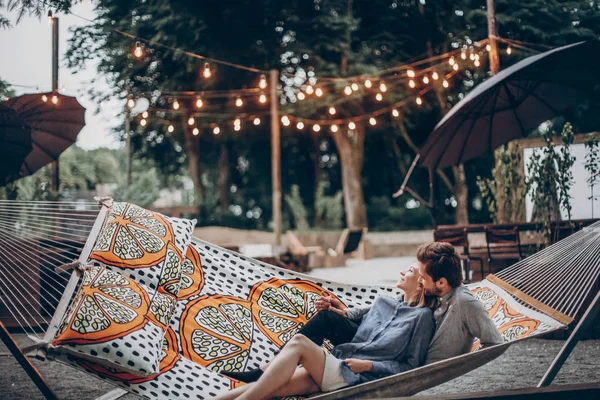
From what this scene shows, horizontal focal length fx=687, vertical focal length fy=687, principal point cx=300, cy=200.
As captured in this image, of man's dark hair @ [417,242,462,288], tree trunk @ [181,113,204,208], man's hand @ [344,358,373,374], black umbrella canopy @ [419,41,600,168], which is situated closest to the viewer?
man's hand @ [344,358,373,374]

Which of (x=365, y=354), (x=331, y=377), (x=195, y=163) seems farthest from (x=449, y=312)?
(x=195, y=163)

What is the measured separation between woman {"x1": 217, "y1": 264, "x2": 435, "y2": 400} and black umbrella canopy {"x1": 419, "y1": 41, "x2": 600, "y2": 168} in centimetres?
238

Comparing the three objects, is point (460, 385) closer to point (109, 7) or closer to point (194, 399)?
point (194, 399)

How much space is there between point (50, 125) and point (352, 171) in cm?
970

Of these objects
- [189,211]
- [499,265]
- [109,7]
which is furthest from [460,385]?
[189,211]

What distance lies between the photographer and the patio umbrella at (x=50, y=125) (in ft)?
21.3

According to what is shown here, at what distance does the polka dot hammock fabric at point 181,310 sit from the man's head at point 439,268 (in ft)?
0.96

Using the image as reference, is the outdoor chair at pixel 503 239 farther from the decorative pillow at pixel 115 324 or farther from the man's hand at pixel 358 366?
the decorative pillow at pixel 115 324

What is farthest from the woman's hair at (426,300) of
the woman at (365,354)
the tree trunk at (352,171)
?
the tree trunk at (352,171)

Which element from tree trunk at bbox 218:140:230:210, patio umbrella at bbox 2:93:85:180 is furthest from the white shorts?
tree trunk at bbox 218:140:230:210

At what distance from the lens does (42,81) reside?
9.09m

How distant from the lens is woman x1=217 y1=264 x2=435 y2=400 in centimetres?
256

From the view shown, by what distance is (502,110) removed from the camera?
230 inches

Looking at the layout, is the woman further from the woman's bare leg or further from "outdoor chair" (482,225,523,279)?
"outdoor chair" (482,225,523,279)
